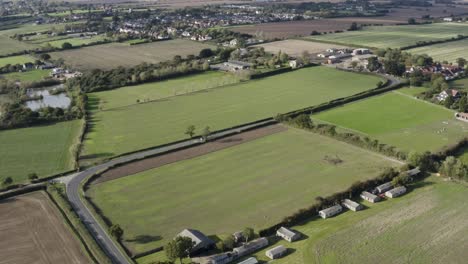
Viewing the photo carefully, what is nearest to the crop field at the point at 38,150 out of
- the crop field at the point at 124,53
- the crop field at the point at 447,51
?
the crop field at the point at 124,53

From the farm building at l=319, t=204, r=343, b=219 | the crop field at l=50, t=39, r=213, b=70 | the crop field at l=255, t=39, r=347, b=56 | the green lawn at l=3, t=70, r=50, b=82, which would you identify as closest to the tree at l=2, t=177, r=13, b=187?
the farm building at l=319, t=204, r=343, b=219

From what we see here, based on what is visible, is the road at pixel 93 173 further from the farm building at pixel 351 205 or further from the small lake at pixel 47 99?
the small lake at pixel 47 99

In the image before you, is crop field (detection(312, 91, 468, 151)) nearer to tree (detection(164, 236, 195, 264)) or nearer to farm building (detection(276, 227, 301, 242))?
A: farm building (detection(276, 227, 301, 242))

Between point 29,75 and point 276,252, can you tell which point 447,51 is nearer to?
point 276,252

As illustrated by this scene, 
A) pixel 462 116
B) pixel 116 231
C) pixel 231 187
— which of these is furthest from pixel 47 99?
pixel 462 116

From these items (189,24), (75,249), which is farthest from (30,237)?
(189,24)
